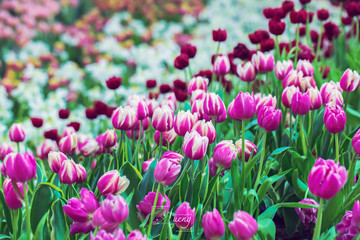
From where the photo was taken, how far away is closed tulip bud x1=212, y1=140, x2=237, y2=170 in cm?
130

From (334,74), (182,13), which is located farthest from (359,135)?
(182,13)

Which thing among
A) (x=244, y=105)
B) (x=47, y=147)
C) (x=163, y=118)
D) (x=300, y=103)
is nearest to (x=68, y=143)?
(x=47, y=147)

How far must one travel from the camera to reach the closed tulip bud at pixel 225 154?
130 centimetres

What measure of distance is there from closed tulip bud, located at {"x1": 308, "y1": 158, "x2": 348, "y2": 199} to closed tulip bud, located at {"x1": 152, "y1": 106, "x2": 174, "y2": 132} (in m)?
0.52

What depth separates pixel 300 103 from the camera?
1.41 meters

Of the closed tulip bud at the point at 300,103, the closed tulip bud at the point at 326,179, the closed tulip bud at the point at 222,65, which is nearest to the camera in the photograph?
the closed tulip bud at the point at 326,179

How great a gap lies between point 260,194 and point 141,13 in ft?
21.1

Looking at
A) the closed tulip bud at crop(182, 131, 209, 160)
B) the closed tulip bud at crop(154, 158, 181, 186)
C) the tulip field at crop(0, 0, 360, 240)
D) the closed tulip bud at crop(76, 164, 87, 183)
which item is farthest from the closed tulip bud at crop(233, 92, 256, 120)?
the closed tulip bud at crop(76, 164, 87, 183)

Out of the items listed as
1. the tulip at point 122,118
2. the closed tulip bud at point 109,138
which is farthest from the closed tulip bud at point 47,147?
the tulip at point 122,118

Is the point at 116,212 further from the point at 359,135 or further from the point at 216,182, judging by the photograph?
the point at 359,135

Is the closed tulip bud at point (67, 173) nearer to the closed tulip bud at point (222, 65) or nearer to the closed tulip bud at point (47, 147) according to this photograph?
the closed tulip bud at point (47, 147)

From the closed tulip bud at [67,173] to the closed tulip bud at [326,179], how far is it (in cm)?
62

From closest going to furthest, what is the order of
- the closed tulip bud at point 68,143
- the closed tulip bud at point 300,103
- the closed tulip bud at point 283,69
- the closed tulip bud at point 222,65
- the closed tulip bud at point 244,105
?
1. the closed tulip bud at point 244,105
2. the closed tulip bud at point 300,103
3. the closed tulip bud at point 68,143
4. the closed tulip bud at point 283,69
5. the closed tulip bud at point 222,65

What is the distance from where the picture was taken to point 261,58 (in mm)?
1836
